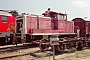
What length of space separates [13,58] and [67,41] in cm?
526

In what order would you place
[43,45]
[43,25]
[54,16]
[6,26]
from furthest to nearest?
Result: [54,16] → [43,25] → [6,26] → [43,45]

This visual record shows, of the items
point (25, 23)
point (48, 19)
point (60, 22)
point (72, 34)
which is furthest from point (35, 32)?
point (72, 34)

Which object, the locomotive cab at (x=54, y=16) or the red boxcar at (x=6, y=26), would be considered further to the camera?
the locomotive cab at (x=54, y=16)

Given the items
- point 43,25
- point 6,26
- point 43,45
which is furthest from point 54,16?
point 6,26

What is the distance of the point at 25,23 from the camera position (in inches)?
538

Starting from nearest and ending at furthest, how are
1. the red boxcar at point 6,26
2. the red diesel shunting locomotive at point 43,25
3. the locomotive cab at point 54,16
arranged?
the red boxcar at point 6,26 → the red diesel shunting locomotive at point 43,25 → the locomotive cab at point 54,16

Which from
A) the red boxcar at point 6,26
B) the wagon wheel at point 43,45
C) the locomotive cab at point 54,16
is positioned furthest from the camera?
the locomotive cab at point 54,16

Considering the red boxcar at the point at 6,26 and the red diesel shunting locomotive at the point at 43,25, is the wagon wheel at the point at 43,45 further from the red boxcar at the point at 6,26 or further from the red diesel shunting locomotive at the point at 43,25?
the red boxcar at the point at 6,26

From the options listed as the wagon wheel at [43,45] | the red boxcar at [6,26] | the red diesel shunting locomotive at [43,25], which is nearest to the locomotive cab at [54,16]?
the red diesel shunting locomotive at [43,25]

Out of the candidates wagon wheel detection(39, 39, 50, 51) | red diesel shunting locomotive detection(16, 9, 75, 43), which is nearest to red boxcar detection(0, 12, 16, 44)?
red diesel shunting locomotive detection(16, 9, 75, 43)

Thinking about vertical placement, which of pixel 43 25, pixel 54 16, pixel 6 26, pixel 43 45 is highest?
pixel 54 16

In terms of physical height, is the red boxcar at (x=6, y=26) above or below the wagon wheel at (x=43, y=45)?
above

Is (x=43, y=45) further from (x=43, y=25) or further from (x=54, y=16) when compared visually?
(x=54, y=16)

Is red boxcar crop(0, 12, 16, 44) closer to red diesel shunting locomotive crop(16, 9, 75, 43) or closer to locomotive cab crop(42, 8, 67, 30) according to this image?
red diesel shunting locomotive crop(16, 9, 75, 43)
